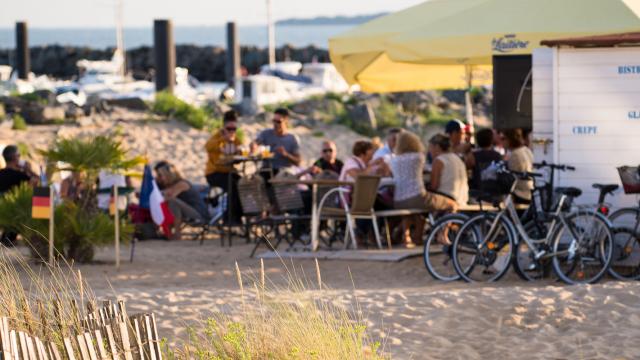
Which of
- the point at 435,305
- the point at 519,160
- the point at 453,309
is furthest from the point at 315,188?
the point at 453,309

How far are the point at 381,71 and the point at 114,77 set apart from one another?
1783 inches

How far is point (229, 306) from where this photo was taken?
27.0ft

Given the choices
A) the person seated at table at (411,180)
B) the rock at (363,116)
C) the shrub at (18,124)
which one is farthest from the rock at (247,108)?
Result: the person seated at table at (411,180)

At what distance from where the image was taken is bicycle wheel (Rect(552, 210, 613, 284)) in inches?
371

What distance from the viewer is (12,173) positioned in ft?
42.2

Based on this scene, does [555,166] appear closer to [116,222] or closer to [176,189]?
[116,222]

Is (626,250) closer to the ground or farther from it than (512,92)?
closer to the ground

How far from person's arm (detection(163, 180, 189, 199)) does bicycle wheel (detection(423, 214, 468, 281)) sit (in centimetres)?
410

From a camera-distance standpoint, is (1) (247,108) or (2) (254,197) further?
(1) (247,108)

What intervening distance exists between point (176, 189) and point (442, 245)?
4.42 m

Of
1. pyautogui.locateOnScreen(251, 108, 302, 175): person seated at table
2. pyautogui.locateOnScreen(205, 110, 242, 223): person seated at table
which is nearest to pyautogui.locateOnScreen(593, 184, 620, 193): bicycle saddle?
pyautogui.locateOnScreen(205, 110, 242, 223): person seated at table

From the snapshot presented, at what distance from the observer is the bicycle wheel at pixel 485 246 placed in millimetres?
9734

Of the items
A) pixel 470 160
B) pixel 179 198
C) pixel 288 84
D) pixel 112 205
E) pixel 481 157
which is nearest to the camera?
pixel 112 205

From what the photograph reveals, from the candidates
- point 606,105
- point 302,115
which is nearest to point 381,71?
point 606,105
